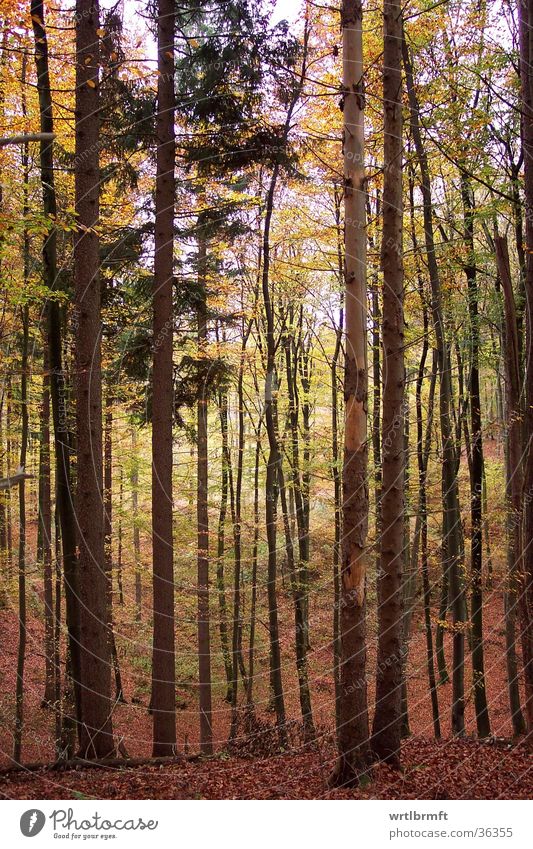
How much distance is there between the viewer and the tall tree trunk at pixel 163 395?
848cm

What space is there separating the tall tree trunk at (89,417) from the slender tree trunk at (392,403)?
10.5ft

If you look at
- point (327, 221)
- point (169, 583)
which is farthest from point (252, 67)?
point (169, 583)

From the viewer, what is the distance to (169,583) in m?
8.66

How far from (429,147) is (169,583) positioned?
8501 mm

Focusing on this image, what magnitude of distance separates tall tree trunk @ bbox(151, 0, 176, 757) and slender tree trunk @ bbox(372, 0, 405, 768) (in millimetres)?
3335

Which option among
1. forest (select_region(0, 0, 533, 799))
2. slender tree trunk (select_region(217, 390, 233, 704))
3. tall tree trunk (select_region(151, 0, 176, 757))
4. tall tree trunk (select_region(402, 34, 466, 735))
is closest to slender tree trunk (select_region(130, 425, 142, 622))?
slender tree trunk (select_region(217, 390, 233, 704))

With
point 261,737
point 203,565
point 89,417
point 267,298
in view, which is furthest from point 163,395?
point 203,565

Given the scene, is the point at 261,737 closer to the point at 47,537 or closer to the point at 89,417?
the point at 89,417

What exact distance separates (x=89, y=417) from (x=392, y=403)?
3510 millimetres

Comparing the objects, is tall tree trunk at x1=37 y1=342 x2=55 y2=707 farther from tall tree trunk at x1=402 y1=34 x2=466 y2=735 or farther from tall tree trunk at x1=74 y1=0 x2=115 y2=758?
tall tree trunk at x1=402 y1=34 x2=466 y2=735

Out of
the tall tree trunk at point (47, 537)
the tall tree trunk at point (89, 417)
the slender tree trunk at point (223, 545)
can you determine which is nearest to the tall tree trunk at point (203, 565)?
the slender tree trunk at point (223, 545)

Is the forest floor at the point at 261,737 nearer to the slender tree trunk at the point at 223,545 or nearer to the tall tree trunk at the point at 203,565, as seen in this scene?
the tall tree trunk at the point at 203,565

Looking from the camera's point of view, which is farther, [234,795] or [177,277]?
[177,277]
